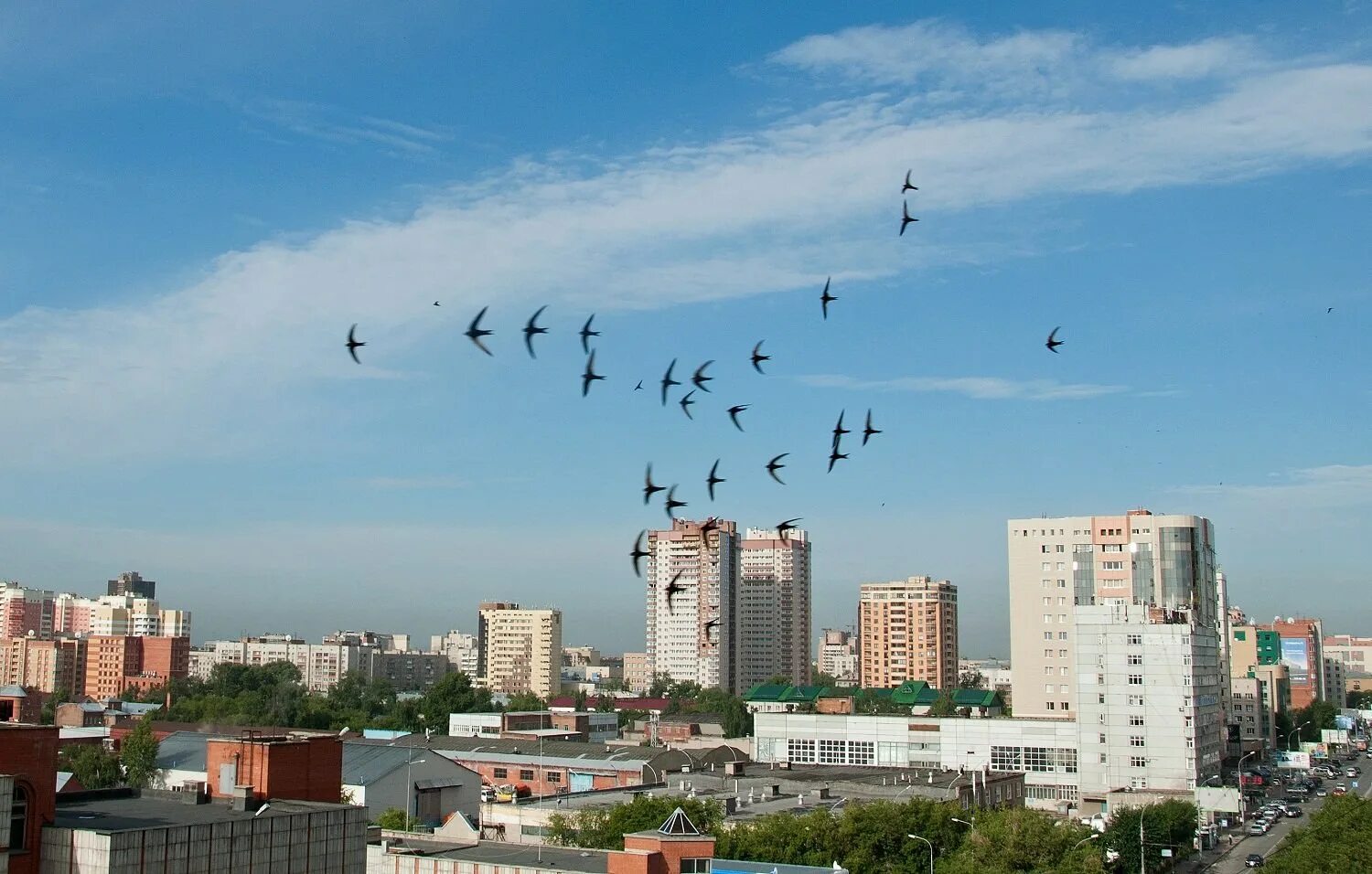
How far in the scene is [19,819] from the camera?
2069 centimetres

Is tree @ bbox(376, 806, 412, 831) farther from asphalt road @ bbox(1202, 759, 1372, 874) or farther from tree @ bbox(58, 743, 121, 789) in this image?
asphalt road @ bbox(1202, 759, 1372, 874)

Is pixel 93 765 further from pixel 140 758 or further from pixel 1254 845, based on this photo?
pixel 1254 845

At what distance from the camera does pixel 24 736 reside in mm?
20734

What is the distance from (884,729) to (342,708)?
65827 mm

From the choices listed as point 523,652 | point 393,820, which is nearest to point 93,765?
point 393,820

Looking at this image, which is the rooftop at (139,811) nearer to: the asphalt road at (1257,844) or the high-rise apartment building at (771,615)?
the asphalt road at (1257,844)

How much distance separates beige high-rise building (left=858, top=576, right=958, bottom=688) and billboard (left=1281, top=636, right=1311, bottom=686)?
38.8 metres

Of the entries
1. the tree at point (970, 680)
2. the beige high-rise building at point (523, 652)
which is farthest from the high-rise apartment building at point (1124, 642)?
the beige high-rise building at point (523, 652)

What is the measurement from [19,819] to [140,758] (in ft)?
155

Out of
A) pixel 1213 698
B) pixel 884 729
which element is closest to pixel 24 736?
pixel 884 729

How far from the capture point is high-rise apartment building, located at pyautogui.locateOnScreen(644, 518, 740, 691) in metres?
159

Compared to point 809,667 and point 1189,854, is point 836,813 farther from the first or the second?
point 809,667

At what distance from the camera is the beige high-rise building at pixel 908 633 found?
15612 cm

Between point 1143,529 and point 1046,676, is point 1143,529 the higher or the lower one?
the higher one
